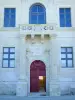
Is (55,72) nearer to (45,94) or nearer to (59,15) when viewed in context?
(45,94)

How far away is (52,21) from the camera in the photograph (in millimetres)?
21094

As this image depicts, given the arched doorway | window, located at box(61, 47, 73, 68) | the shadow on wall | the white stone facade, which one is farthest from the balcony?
the shadow on wall

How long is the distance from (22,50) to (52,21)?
159 inches

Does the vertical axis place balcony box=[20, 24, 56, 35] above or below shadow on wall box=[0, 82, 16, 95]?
above

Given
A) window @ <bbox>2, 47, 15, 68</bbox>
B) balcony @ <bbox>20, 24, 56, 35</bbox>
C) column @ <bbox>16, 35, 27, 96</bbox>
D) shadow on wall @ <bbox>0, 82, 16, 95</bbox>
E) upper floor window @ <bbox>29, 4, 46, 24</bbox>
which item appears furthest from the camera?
upper floor window @ <bbox>29, 4, 46, 24</bbox>

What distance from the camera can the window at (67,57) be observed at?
20886mm

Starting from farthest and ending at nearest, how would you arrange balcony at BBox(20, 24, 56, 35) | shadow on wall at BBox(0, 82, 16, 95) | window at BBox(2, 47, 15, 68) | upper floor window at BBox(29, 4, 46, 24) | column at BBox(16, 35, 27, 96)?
upper floor window at BBox(29, 4, 46, 24) → window at BBox(2, 47, 15, 68) → balcony at BBox(20, 24, 56, 35) → shadow on wall at BBox(0, 82, 16, 95) → column at BBox(16, 35, 27, 96)

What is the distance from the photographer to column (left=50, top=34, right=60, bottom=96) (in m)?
19.7

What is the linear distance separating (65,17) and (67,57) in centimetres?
396

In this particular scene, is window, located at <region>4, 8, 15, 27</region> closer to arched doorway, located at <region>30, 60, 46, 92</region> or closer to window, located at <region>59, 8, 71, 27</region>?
arched doorway, located at <region>30, 60, 46, 92</region>

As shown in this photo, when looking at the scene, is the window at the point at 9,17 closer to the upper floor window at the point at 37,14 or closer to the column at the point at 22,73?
the upper floor window at the point at 37,14

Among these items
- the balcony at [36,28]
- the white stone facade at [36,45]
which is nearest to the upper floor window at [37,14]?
the white stone facade at [36,45]

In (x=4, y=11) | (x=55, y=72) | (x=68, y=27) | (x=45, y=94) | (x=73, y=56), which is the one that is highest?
(x=4, y=11)

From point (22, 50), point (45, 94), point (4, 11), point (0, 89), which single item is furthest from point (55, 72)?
point (4, 11)
